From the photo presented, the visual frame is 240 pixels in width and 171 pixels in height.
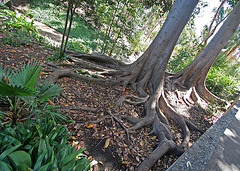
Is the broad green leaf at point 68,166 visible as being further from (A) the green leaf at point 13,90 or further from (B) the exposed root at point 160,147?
(B) the exposed root at point 160,147

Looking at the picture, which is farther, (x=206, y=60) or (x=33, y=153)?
(x=206, y=60)

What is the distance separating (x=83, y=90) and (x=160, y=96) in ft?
7.80

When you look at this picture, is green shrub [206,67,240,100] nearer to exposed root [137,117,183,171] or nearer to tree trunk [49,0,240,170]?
tree trunk [49,0,240,170]

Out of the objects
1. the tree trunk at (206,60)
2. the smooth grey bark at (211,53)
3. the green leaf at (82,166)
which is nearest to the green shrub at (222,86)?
the tree trunk at (206,60)

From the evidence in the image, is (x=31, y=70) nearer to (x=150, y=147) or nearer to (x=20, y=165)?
(x=20, y=165)

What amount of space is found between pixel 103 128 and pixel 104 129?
0.03m

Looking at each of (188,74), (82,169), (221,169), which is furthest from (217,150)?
(188,74)

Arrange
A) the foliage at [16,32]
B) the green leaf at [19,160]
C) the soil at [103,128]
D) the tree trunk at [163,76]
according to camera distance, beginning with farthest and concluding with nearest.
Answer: the foliage at [16,32] → the tree trunk at [163,76] → the soil at [103,128] → the green leaf at [19,160]

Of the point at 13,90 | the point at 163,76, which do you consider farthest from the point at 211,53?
the point at 13,90

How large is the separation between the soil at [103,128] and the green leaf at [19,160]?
86 cm

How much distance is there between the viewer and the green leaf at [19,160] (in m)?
1.13

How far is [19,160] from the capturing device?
116cm

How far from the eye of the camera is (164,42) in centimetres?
401

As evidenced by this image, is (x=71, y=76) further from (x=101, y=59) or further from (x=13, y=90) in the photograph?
(x=13, y=90)
